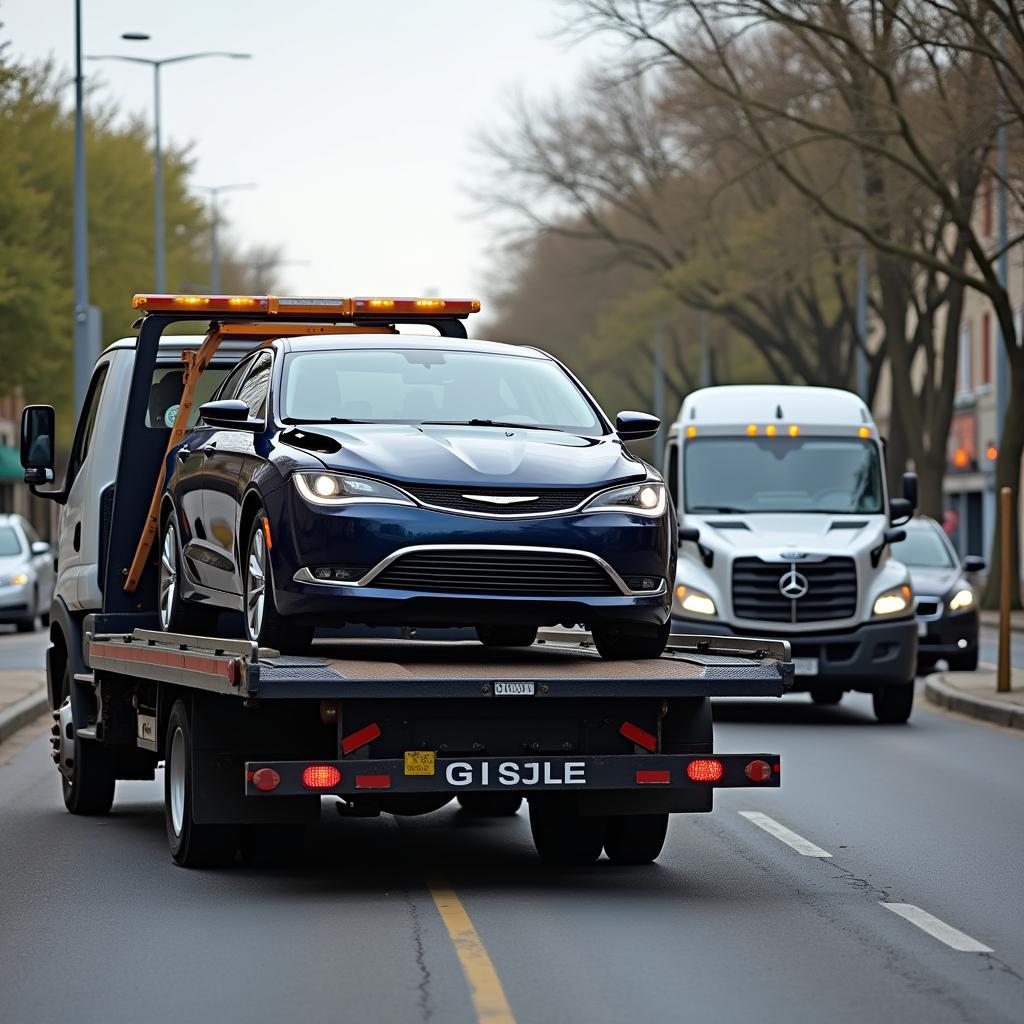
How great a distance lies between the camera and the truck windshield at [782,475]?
67.7 feet

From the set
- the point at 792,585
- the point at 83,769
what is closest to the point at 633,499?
the point at 83,769

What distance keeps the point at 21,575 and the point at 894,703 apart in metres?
17.8

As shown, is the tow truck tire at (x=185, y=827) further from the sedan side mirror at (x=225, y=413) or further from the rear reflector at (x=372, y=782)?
the sedan side mirror at (x=225, y=413)

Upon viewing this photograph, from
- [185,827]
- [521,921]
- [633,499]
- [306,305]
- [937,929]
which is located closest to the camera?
[937,929]

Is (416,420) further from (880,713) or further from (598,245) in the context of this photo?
(598,245)

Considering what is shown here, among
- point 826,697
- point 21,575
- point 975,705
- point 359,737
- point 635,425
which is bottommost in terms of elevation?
point 826,697

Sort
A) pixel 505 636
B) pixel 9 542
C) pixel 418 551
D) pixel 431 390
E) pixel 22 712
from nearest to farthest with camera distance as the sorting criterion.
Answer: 1. pixel 418 551
2. pixel 431 390
3. pixel 505 636
4. pixel 22 712
5. pixel 9 542

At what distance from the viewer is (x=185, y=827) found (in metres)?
10.5

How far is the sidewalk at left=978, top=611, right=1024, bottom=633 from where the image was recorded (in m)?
36.3

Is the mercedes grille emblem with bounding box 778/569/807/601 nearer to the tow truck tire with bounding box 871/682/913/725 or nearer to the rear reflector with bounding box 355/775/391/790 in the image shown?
the tow truck tire with bounding box 871/682/913/725

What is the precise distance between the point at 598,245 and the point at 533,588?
2148 inches

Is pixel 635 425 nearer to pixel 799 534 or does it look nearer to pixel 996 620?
pixel 799 534

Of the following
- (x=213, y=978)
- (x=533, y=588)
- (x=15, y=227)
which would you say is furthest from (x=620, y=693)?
(x=15, y=227)

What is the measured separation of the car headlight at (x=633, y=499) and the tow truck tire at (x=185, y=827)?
1905mm
